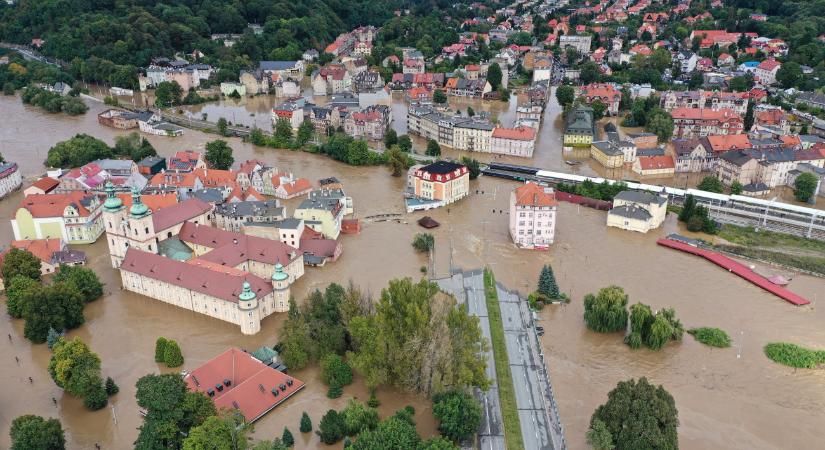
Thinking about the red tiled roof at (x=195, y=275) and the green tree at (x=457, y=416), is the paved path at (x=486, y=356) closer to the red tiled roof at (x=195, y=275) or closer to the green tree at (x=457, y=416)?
the green tree at (x=457, y=416)

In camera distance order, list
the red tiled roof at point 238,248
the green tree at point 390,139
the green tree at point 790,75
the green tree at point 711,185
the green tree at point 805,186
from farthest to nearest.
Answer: the green tree at point 790,75 < the green tree at point 390,139 < the green tree at point 711,185 < the green tree at point 805,186 < the red tiled roof at point 238,248

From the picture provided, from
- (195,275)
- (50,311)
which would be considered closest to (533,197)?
(195,275)

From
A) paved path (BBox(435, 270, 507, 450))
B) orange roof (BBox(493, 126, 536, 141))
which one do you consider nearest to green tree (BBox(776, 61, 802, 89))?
orange roof (BBox(493, 126, 536, 141))

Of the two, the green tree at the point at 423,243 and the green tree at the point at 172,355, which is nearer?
the green tree at the point at 172,355

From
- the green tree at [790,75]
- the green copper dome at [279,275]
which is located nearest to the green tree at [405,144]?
the green copper dome at [279,275]

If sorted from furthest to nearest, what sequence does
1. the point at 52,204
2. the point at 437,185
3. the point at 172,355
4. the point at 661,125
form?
the point at 661,125 → the point at 437,185 → the point at 52,204 → the point at 172,355

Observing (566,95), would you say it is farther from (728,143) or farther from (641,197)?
(641,197)
